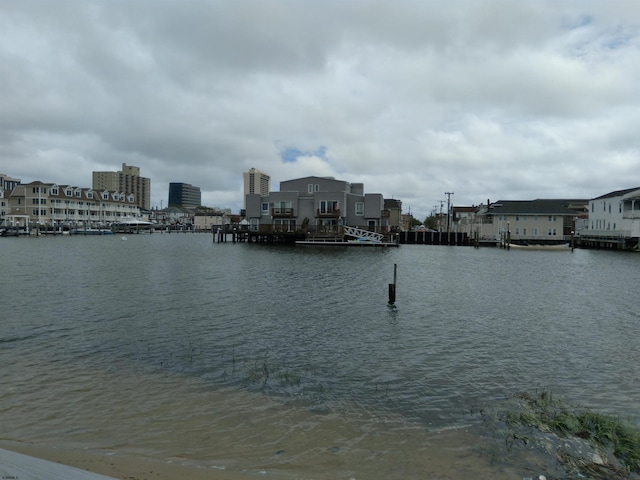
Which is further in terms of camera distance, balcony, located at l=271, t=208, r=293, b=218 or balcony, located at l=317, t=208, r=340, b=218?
balcony, located at l=271, t=208, r=293, b=218

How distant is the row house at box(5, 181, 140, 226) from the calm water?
98627mm

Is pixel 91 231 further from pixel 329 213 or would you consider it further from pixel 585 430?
pixel 585 430

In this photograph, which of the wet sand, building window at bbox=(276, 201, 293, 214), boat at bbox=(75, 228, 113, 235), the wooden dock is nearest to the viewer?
the wooden dock

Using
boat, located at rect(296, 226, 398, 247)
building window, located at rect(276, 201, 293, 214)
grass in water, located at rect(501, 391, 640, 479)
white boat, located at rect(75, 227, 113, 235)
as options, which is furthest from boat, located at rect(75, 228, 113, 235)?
grass in water, located at rect(501, 391, 640, 479)

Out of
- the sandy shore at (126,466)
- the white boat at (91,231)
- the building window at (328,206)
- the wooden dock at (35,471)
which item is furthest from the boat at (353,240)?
the white boat at (91,231)

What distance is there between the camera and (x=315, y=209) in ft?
235

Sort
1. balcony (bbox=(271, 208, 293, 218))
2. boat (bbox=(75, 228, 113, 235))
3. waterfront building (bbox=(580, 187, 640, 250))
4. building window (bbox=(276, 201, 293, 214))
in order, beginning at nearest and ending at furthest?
1. waterfront building (bbox=(580, 187, 640, 250))
2. balcony (bbox=(271, 208, 293, 218))
3. building window (bbox=(276, 201, 293, 214))
4. boat (bbox=(75, 228, 113, 235))

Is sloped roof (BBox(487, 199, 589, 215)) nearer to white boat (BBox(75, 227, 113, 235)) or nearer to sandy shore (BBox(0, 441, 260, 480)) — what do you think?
sandy shore (BBox(0, 441, 260, 480))

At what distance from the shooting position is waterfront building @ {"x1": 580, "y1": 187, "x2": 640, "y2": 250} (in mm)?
64500

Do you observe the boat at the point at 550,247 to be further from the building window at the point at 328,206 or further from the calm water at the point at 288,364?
the calm water at the point at 288,364

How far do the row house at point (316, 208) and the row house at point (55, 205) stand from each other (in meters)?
64.5

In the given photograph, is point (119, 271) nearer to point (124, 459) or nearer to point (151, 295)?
point (151, 295)

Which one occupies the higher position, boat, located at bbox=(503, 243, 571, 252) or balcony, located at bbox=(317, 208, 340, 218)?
balcony, located at bbox=(317, 208, 340, 218)

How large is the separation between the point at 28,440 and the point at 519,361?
40.3 feet
